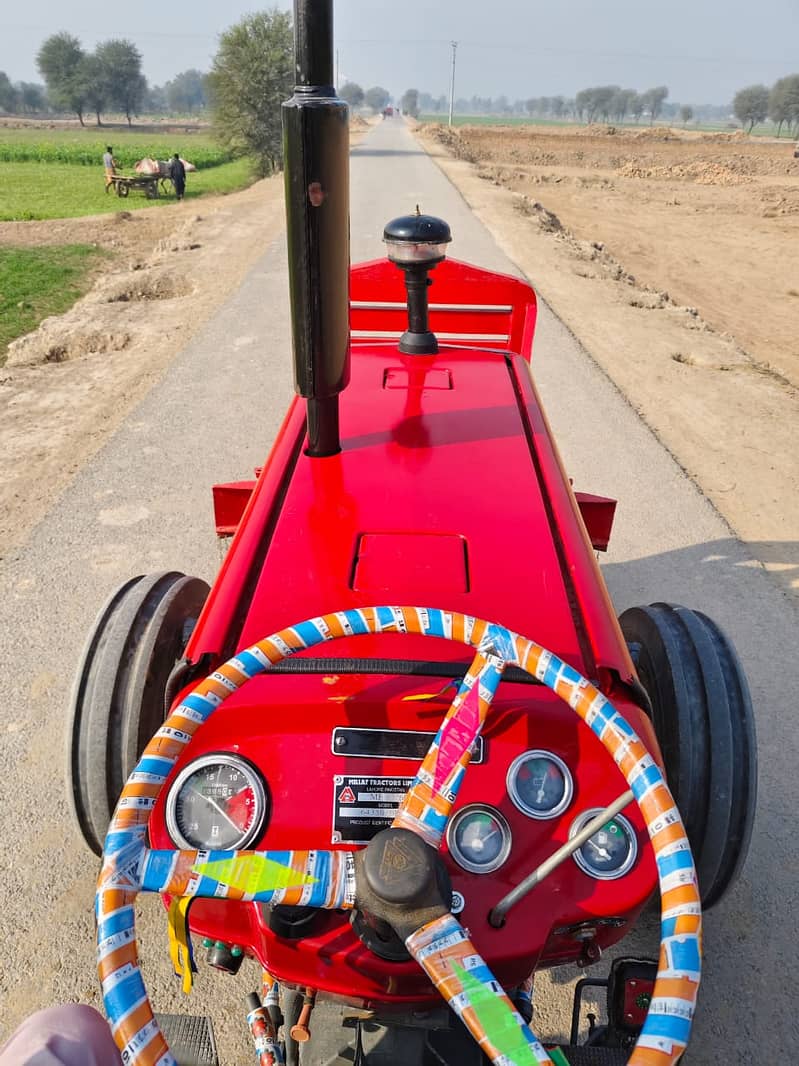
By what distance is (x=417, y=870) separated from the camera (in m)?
1.17

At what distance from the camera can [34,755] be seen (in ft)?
10.3

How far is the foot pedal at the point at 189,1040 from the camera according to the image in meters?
1.53

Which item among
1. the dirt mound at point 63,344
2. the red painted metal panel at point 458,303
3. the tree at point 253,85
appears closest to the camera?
the red painted metal panel at point 458,303

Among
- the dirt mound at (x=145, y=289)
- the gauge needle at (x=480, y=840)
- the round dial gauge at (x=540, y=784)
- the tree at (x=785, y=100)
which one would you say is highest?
the tree at (x=785, y=100)

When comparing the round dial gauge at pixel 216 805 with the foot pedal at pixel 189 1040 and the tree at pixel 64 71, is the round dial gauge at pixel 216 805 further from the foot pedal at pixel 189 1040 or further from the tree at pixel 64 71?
the tree at pixel 64 71

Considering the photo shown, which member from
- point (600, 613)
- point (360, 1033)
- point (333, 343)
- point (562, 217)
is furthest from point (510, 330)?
point (562, 217)

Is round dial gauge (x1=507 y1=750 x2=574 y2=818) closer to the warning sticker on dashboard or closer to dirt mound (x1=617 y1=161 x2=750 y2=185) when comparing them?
the warning sticker on dashboard

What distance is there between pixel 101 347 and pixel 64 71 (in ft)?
376

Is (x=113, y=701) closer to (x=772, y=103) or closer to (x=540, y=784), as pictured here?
Result: (x=540, y=784)

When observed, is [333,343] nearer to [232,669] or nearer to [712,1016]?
[232,669]

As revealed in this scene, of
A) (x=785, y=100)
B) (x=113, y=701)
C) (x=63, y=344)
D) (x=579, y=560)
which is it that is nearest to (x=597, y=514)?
(x=579, y=560)

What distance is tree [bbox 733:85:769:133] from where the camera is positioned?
344ft

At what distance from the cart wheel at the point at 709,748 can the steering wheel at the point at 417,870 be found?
0.94m

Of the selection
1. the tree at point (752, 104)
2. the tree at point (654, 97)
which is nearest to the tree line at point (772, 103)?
the tree at point (752, 104)
